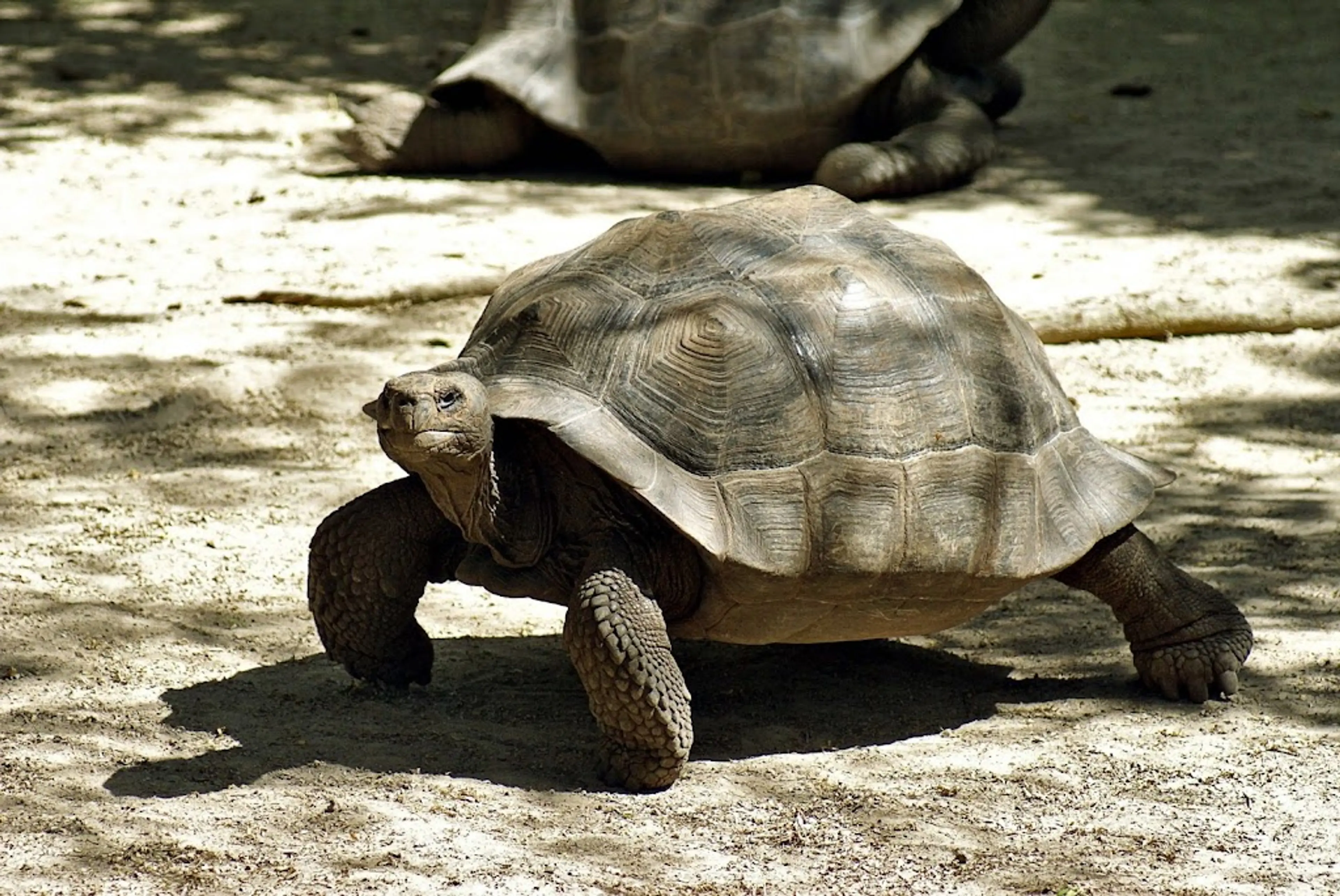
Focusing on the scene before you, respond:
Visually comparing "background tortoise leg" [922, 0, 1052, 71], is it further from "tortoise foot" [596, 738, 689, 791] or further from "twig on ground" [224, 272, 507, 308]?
"tortoise foot" [596, 738, 689, 791]

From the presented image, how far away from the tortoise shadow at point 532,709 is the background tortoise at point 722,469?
0.15 m

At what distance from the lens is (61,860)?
113 inches

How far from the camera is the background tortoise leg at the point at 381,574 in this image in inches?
147

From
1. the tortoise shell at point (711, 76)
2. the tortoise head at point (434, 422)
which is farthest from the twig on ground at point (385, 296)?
the tortoise head at point (434, 422)

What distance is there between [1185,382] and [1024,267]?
0.75 m

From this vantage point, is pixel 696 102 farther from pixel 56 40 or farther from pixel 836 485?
pixel 836 485

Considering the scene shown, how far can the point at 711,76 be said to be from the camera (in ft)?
25.2

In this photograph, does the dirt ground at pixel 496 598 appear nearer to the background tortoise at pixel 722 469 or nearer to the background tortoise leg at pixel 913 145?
the background tortoise leg at pixel 913 145

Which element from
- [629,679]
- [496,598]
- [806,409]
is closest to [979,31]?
[496,598]

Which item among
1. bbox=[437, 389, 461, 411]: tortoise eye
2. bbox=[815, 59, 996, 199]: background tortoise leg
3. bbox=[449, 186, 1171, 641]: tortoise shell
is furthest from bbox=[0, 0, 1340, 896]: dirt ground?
bbox=[437, 389, 461, 411]: tortoise eye

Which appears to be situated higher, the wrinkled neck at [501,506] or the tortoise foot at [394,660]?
the wrinkled neck at [501,506]

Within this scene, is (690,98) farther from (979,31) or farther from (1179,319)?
(1179,319)

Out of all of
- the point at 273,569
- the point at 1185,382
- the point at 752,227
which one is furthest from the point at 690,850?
the point at 1185,382

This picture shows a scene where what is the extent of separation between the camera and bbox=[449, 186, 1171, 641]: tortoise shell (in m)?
3.44
